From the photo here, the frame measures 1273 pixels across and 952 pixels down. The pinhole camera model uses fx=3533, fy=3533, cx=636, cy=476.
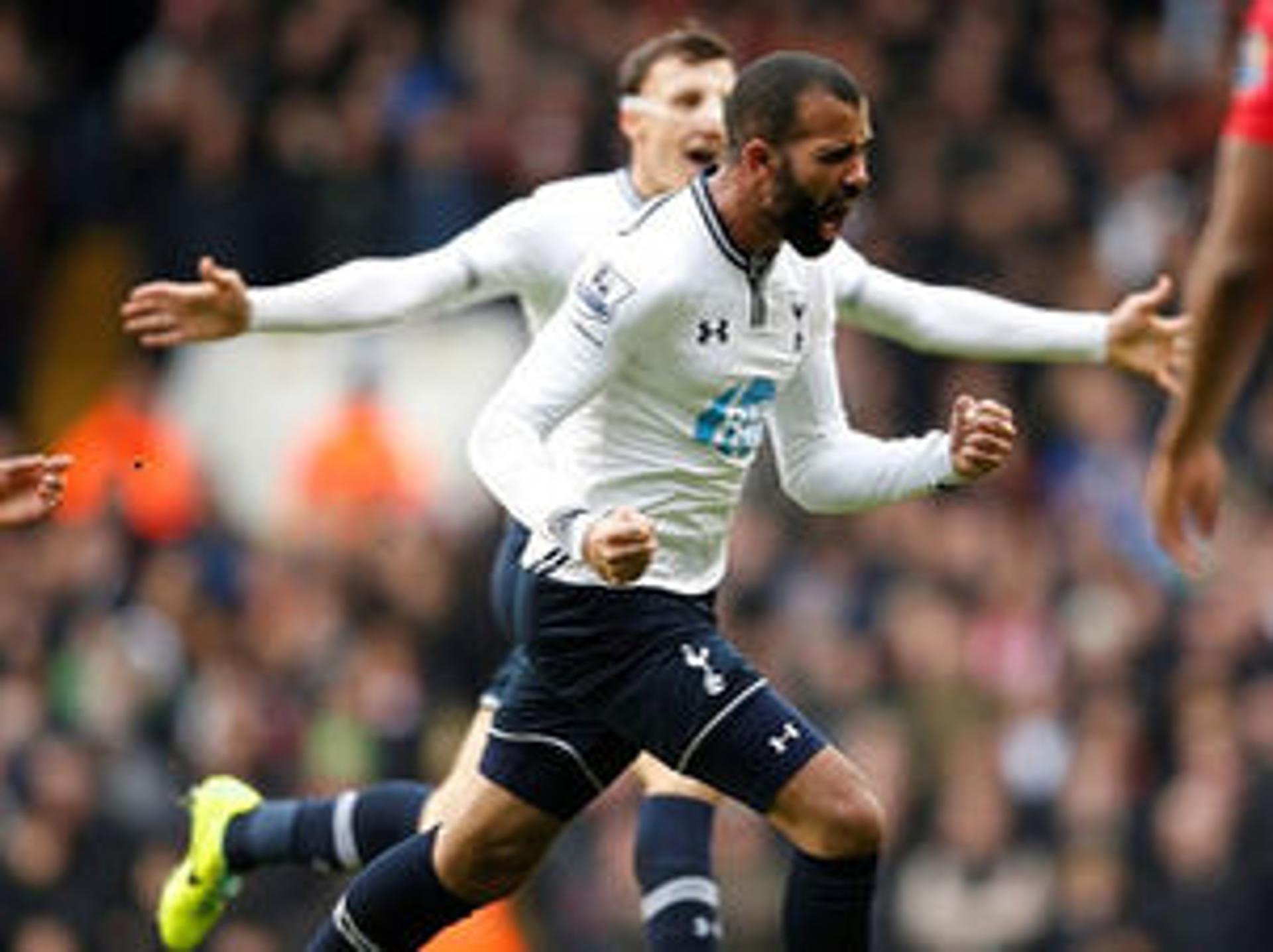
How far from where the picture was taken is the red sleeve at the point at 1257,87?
5.22 m

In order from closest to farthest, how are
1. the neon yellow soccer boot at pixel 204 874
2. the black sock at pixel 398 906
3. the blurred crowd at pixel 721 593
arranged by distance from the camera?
the black sock at pixel 398 906 → the neon yellow soccer boot at pixel 204 874 → the blurred crowd at pixel 721 593

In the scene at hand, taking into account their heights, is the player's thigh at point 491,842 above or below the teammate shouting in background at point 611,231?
below

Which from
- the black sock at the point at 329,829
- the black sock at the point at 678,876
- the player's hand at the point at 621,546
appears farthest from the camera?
the black sock at the point at 329,829

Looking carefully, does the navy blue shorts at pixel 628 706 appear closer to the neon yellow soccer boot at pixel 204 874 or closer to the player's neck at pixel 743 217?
the player's neck at pixel 743 217

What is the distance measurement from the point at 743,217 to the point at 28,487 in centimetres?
159

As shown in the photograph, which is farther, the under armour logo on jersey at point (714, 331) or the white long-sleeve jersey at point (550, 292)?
the white long-sleeve jersey at point (550, 292)

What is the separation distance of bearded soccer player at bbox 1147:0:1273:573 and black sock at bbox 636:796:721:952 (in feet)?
8.95

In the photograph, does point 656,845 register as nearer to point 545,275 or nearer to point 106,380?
point 545,275

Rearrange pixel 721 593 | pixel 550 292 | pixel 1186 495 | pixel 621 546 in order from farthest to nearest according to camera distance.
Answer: pixel 721 593
pixel 550 292
pixel 621 546
pixel 1186 495

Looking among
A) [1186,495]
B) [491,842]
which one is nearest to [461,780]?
[491,842]

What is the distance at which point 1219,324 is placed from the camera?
5266 millimetres

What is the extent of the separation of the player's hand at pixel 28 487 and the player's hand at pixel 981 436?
1.84 m

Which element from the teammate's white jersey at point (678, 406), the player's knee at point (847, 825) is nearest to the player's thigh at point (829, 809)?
the player's knee at point (847, 825)

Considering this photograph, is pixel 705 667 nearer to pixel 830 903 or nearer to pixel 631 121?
pixel 830 903
